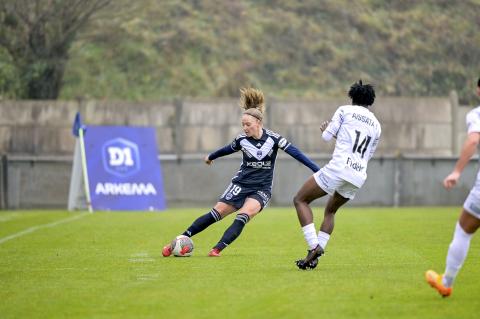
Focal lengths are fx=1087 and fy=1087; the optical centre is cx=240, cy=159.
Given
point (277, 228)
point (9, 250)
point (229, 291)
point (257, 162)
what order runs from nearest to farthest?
point (229, 291) → point (257, 162) → point (9, 250) → point (277, 228)

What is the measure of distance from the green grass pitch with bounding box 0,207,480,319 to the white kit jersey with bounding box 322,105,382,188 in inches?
41.1

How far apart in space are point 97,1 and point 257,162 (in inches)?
809

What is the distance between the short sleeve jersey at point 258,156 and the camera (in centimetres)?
1285

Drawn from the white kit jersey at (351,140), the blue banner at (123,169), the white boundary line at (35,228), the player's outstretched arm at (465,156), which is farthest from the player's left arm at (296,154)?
the blue banner at (123,169)

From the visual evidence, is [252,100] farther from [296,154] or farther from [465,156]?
[465,156]

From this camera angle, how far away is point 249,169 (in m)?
13.1

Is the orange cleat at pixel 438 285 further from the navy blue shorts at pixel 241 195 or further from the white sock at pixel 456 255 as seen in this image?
the navy blue shorts at pixel 241 195

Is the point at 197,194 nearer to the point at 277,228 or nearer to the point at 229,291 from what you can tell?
the point at 277,228

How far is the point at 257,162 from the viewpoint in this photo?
511 inches

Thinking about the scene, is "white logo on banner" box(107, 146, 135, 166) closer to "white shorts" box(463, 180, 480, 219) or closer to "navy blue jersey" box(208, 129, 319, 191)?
"navy blue jersey" box(208, 129, 319, 191)

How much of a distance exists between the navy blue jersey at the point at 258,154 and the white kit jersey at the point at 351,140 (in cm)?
122

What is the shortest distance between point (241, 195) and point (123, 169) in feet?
41.1

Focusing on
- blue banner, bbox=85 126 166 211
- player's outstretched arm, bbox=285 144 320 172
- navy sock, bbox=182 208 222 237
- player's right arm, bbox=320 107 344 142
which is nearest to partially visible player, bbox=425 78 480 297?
player's right arm, bbox=320 107 344 142

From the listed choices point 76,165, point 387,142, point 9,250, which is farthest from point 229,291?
point 387,142
